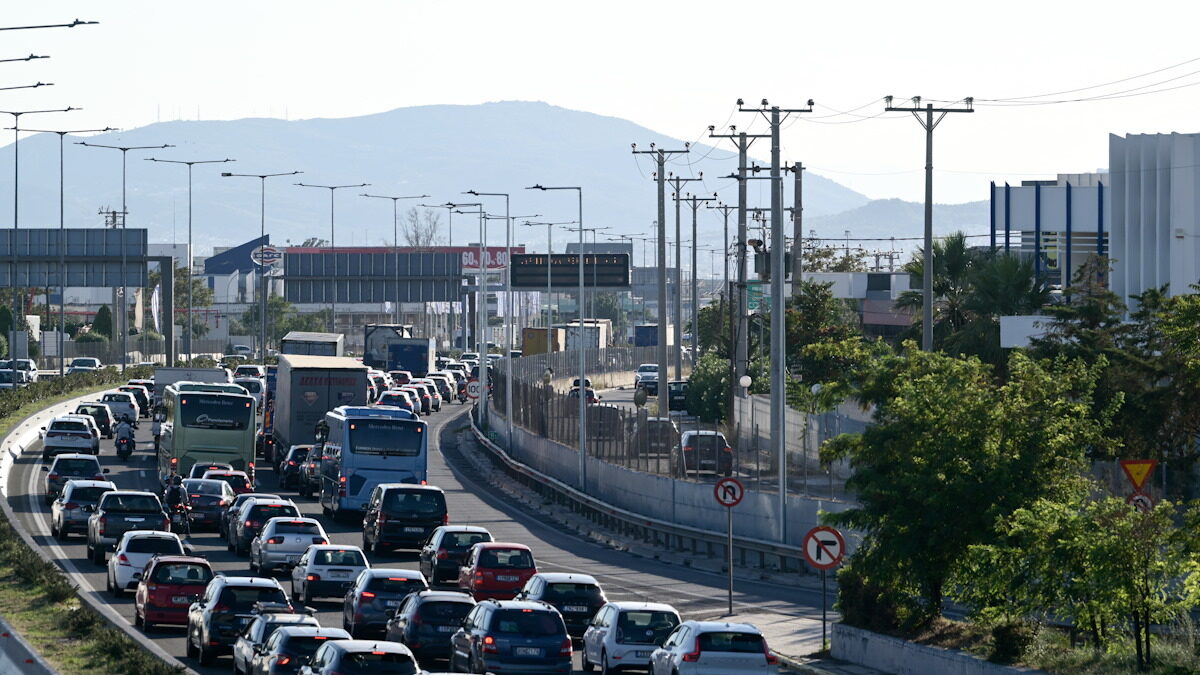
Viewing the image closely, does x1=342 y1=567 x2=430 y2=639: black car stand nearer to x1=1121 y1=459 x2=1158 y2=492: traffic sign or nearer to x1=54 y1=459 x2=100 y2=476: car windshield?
x1=1121 y1=459 x2=1158 y2=492: traffic sign

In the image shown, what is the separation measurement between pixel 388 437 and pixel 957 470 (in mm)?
24468

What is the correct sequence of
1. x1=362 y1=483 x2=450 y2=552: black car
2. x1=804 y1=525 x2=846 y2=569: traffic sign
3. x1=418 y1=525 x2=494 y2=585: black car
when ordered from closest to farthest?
1. x1=804 y1=525 x2=846 y2=569: traffic sign
2. x1=418 y1=525 x2=494 y2=585: black car
3. x1=362 y1=483 x2=450 y2=552: black car

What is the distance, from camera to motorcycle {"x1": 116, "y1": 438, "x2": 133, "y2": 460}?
6875 cm

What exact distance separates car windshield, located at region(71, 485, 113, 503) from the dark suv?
2264 centimetres

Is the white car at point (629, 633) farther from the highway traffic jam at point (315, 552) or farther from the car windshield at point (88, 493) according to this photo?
the car windshield at point (88, 493)

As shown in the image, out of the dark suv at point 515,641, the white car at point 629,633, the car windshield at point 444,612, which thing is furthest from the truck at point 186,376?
the dark suv at point 515,641

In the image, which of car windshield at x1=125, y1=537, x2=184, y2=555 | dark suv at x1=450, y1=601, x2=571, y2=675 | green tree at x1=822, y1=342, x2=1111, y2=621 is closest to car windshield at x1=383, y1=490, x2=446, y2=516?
car windshield at x1=125, y1=537, x2=184, y2=555

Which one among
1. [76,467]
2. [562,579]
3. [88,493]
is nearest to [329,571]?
[562,579]

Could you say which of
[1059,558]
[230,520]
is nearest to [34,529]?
[230,520]

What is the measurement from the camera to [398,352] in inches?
4469

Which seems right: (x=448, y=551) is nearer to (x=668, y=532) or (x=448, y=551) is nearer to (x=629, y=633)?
(x=668, y=532)

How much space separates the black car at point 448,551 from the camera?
38325 millimetres

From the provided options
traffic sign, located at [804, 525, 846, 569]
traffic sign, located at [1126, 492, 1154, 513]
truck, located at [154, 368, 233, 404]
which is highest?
traffic sign, located at [1126, 492, 1154, 513]

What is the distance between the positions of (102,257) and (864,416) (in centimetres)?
6585
